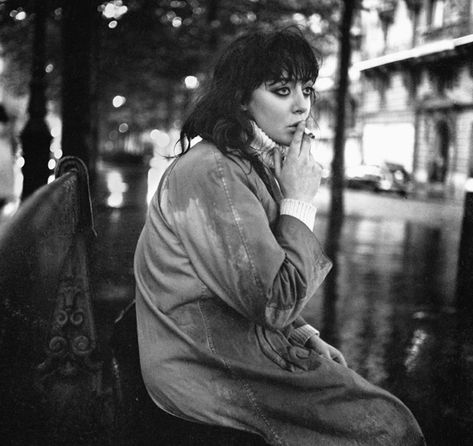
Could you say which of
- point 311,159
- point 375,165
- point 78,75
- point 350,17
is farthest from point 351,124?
point 311,159

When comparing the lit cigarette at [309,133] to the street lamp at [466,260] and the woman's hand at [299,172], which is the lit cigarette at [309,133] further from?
the street lamp at [466,260]

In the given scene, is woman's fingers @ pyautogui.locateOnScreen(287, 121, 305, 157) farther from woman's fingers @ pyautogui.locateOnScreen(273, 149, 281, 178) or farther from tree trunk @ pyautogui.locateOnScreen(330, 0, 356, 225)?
tree trunk @ pyautogui.locateOnScreen(330, 0, 356, 225)

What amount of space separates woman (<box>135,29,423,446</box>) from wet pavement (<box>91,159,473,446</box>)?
0.52m

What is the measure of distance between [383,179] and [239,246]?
32361 mm

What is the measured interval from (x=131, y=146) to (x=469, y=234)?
249ft

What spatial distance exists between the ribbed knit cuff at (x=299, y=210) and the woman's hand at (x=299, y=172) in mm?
15

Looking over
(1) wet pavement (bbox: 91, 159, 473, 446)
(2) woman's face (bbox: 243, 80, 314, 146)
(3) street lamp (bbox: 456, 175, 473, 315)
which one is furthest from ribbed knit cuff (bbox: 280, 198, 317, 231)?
(3) street lamp (bbox: 456, 175, 473, 315)

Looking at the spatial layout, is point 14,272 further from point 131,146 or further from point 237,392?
point 131,146

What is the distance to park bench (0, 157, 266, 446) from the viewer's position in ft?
6.19

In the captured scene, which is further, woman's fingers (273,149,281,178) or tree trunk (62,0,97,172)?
tree trunk (62,0,97,172)

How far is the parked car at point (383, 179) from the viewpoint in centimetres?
3269

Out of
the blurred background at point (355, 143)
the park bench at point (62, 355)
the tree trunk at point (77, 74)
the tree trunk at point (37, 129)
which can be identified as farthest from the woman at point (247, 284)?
the tree trunk at point (37, 129)

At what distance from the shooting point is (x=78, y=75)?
7.79 m

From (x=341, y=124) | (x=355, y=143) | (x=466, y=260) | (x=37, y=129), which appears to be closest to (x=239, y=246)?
(x=466, y=260)
